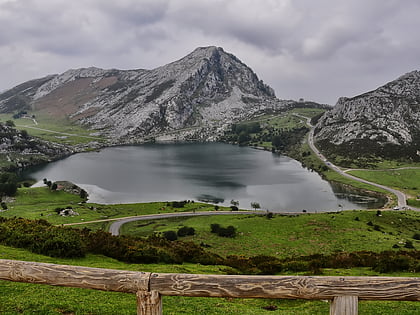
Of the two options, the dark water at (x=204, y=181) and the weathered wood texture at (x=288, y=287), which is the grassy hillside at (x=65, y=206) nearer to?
the dark water at (x=204, y=181)

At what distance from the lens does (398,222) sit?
7262cm

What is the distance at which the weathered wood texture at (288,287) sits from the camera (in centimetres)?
573

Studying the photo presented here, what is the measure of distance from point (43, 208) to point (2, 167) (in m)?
100

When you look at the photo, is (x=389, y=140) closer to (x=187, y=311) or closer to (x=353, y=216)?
(x=353, y=216)

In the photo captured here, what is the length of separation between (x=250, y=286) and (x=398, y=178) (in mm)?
158650

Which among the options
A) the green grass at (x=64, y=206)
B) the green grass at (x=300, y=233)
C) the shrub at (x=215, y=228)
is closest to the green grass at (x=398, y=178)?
the green grass at (x=300, y=233)

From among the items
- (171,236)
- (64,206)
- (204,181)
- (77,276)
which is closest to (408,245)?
(171,236)

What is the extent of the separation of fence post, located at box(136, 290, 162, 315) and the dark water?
308 ft

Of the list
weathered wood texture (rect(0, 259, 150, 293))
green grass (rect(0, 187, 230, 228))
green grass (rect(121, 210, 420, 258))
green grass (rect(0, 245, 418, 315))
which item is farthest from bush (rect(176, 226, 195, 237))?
weathered wood texture (rect(0, 259, 150, 293))

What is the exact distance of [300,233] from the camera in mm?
57406

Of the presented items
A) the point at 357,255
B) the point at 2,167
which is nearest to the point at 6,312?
the point at 357,255

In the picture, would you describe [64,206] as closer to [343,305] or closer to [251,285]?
[251,285]

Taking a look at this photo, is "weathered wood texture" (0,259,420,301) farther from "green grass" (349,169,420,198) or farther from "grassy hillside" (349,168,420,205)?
"green grass" (349,169,420,198)

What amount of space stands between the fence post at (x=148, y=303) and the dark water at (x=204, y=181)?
93979 mm
